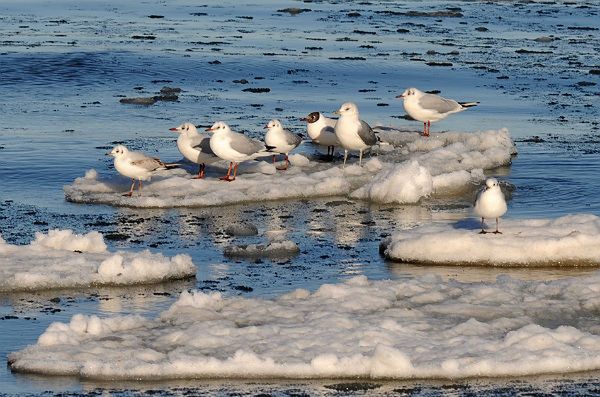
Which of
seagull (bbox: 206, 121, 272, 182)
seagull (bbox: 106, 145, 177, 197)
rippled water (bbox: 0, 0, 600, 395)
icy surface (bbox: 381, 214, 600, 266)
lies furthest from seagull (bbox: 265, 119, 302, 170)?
icy surface (bbox: 381, 214, 600, 266)

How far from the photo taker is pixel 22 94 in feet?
84.5

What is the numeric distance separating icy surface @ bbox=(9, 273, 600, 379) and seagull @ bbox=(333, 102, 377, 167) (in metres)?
6.67

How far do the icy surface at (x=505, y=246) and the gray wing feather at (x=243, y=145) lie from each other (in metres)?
4.18

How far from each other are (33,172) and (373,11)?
27.7 m

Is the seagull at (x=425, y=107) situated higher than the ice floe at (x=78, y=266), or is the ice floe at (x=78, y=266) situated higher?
the ice floe at (x=78, y=266)

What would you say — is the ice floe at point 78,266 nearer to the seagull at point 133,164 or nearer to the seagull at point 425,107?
the seagull at point 133,164

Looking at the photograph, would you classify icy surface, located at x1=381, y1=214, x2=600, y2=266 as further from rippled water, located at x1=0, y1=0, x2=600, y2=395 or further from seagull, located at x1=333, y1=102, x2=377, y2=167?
seagull, located at x1=333, y1=102, x2=377, y2=167

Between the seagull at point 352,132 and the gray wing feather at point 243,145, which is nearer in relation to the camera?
the gray wing feather at point 243,145

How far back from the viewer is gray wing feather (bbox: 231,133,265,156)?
58.1 ft

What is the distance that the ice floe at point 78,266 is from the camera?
12.4 m

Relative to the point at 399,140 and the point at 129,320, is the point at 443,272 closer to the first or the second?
the point at 129,320

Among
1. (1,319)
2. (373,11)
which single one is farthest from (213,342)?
(373,11)

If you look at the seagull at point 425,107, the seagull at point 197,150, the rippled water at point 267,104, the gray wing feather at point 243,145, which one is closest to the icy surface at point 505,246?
the rippled water at point 267,104

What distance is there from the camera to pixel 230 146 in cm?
1764
